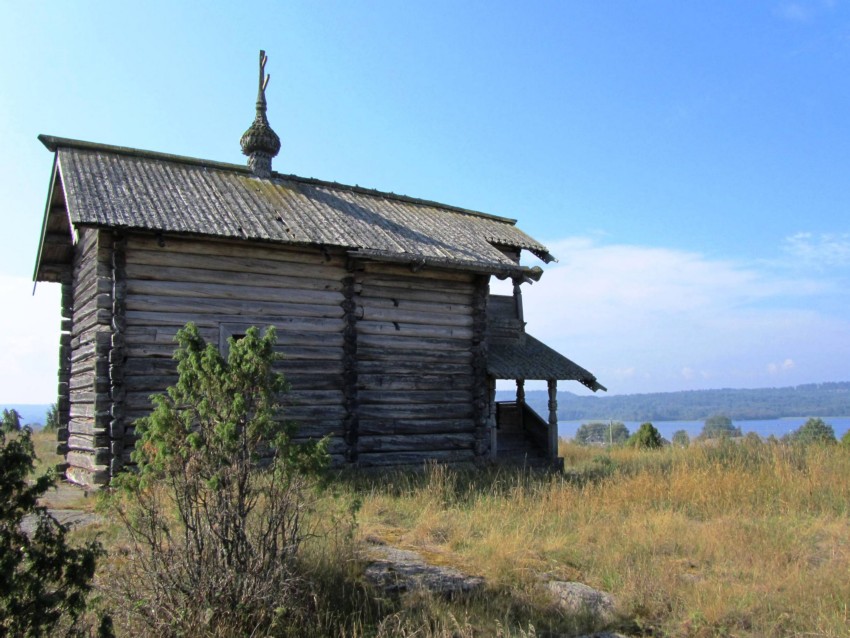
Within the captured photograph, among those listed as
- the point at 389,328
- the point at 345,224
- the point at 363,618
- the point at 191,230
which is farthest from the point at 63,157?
the point at 363,618

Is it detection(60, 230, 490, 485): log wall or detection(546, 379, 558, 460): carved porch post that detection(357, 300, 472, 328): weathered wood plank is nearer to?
detection(60, 230, 490, 485): log wall

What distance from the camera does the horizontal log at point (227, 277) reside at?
10.8 meters

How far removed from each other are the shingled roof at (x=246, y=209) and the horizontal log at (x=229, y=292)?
88 centimetres

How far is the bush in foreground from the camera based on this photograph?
4.71m

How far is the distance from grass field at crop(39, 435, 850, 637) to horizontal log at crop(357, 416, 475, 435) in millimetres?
900

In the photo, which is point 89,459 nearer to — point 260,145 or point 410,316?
point 410,316

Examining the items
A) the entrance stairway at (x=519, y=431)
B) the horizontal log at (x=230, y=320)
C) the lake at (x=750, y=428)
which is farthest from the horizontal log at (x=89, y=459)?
the lake at (x=750, y=428)

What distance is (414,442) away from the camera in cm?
1295

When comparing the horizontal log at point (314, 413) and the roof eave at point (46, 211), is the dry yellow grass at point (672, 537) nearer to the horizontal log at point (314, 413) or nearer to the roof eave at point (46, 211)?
the horizontal log at point (314, 413)

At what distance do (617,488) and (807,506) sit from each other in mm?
2493

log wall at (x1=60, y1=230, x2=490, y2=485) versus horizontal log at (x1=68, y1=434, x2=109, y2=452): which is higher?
log wall at (x1=60, y1=230, x2=490, y2=485)

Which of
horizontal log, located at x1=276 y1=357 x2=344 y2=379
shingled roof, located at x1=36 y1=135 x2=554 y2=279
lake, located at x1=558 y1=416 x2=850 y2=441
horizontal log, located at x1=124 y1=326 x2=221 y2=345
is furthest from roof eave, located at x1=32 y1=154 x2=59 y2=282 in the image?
lake, located at x1=558 y1=416 x2=850 y2=441

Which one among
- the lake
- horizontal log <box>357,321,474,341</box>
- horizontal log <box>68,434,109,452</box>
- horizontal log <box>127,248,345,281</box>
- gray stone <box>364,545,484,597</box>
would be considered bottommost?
the lake

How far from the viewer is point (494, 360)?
49.6 feet
